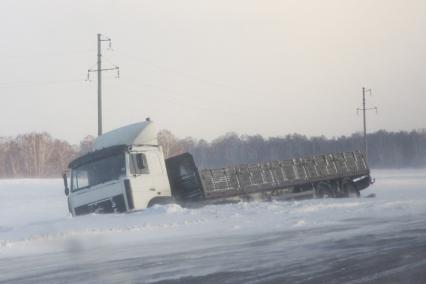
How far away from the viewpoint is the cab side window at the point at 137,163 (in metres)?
17.7

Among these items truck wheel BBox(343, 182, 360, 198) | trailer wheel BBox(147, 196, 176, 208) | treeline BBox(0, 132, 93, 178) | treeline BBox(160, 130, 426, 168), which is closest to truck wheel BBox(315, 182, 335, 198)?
truck wheel BBox(343, 182, 360, 198)

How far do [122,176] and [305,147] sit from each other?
90.9m

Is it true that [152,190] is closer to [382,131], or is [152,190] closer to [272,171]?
[272,171]

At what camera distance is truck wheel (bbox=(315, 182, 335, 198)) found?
2292cm

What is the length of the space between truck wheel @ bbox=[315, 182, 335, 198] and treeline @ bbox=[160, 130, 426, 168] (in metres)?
75.0

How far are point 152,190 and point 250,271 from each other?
9665 mm

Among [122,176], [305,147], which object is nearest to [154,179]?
[122,176]

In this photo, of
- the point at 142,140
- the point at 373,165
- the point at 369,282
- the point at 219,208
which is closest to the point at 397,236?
the point at 369,282

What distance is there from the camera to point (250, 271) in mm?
8922

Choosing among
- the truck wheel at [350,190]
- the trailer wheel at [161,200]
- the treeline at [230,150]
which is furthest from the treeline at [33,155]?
the trailer wheel at [161,200]

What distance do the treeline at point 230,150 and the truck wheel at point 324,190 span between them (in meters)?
79.8

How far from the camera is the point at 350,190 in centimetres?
2430

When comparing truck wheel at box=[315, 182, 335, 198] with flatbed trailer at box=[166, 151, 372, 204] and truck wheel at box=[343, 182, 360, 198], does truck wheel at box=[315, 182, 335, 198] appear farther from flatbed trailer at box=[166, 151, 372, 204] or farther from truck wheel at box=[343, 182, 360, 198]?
truck wheel at box=[343, 182, 360, 198]

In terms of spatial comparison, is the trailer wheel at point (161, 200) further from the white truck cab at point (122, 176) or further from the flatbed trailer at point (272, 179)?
the flatbed trailer at point (272, 179)
